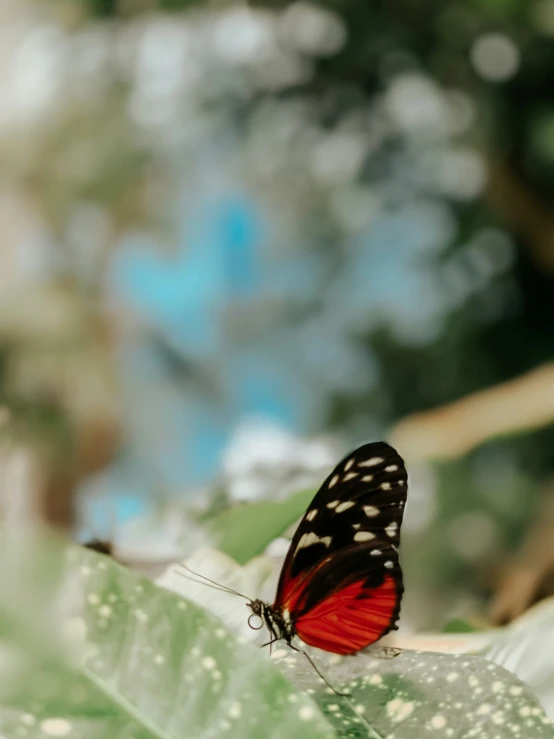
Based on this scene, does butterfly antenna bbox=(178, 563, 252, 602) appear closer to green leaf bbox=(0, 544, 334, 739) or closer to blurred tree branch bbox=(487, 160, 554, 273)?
green leaf bbox=(0, 544, 334, 739)

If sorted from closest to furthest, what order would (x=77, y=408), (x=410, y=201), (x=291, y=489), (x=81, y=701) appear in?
(x=81, y=701) < (x=291, y=489) < (x=77, y=408) < (x=410, y=201)

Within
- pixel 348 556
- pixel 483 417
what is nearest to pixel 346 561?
pixel 348 556

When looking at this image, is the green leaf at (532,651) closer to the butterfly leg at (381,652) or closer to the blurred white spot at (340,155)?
the butterfly leg at (381,652)

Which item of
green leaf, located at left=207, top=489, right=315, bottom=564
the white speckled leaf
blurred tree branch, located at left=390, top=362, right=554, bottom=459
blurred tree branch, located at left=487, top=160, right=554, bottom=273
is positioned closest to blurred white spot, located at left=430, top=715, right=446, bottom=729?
the white speckled leaf

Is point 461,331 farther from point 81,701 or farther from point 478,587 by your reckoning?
point 81,701

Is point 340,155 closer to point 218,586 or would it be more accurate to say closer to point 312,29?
point 312,29

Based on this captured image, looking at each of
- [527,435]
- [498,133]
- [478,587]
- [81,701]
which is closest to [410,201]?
[498,133]

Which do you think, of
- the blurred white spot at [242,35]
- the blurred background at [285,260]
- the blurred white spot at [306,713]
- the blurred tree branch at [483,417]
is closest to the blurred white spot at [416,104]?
the blurred background at [285,260]
